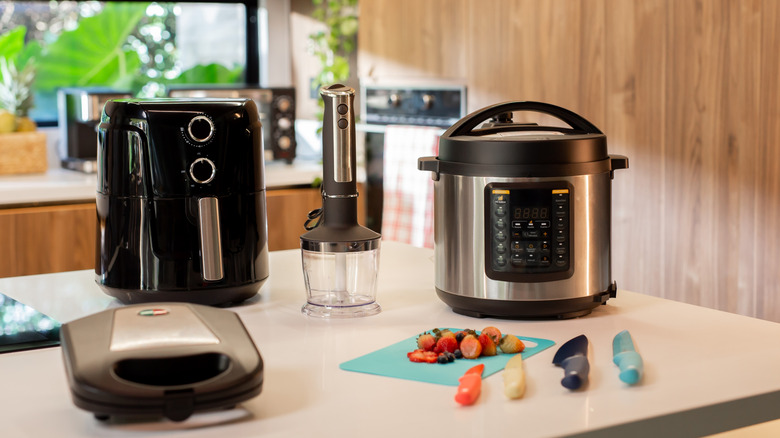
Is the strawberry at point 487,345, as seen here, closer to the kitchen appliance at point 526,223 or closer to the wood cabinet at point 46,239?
the kitchen appliance at point 526,223

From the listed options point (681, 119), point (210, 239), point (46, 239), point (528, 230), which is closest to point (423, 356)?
Result: point (528, 230)

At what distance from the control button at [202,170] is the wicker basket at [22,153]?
7.28 ft

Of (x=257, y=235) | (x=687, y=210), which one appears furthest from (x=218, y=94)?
(x=257, y=235)

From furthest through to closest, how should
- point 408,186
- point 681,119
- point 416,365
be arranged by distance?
point 408,186 < point 681,119 < point 416,365

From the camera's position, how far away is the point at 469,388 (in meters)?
0.79

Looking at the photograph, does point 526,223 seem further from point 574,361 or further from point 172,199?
point 172,199

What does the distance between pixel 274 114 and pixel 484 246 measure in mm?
2363

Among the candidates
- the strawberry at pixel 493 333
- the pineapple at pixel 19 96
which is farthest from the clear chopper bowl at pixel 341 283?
the pineapple at pixel 19 96

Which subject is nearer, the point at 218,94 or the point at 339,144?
the point at 339,144

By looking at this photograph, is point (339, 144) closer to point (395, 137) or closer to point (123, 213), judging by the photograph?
point (123, 213)

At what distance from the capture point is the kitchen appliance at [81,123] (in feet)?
10.2

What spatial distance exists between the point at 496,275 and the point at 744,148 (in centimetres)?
104

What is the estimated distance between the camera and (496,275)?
3.51 ft

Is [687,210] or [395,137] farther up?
[395,137]
